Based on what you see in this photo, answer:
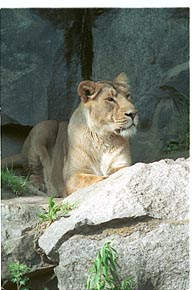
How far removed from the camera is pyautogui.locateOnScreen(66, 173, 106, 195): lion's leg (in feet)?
23.0

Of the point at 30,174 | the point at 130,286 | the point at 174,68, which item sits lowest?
the point at 130,286

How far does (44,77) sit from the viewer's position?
27.2 ft

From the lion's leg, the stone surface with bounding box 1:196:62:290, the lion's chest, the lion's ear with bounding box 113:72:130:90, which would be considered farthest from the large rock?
the lion's ear with bounding box 113:72:130:90

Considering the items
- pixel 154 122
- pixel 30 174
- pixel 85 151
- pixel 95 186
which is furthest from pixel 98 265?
pixel 154 122

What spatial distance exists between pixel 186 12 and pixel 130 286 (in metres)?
4.11

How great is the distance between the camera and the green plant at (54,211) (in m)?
5.67

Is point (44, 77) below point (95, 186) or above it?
above

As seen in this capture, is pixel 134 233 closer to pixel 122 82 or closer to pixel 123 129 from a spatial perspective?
pixel 123 129

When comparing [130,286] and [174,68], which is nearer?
[130,286]

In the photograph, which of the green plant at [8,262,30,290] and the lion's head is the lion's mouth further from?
the green plant at [8,262,30,290]

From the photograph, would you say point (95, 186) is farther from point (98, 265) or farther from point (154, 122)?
point (154, 122)

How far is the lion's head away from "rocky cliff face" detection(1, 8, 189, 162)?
3.55ft

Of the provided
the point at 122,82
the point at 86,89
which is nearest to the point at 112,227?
the point at 86,89

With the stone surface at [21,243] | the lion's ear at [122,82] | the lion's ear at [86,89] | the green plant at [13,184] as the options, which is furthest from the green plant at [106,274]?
the lion's ear at [122,82]
